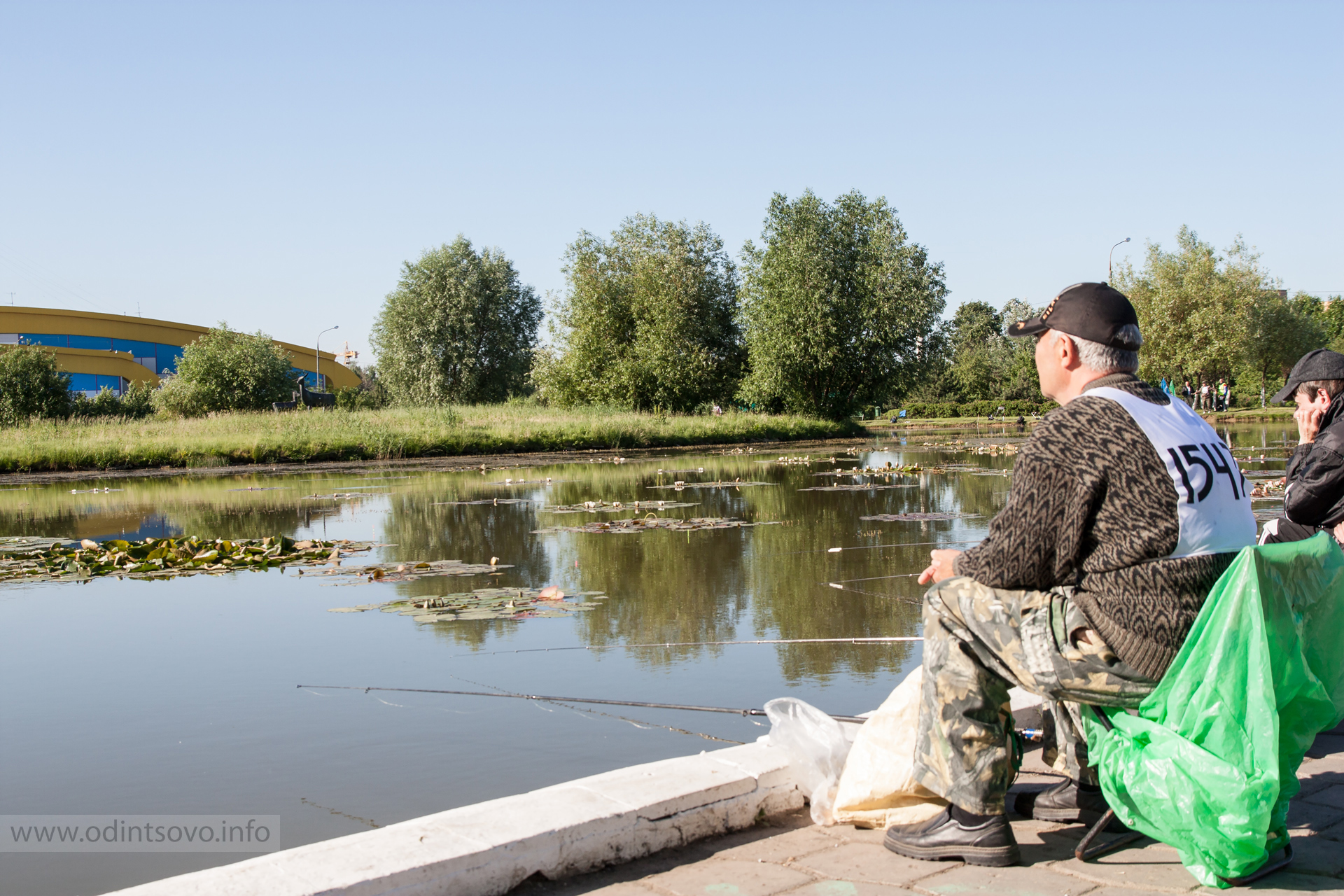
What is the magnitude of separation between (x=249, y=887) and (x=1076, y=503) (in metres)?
2.15

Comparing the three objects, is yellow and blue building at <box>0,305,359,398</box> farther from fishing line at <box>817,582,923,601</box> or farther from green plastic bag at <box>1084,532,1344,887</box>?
green plastic bag at <box>1084,532,1344,887</box>

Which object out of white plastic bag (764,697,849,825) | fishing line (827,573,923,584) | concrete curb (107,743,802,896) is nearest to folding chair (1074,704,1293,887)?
white plastic bag (764,697,849,825)

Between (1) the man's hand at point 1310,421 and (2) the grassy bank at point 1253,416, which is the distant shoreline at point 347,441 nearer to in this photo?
(1) the man's hand at point 1310,421

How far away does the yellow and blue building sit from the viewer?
55.3 metres

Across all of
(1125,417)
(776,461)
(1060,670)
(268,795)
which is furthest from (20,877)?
(776,461)

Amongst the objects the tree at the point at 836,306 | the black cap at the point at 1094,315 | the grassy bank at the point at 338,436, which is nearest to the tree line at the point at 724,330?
the tree at the point at 836,306

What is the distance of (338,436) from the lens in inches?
1220

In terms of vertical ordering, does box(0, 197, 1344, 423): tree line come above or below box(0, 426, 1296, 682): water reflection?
above

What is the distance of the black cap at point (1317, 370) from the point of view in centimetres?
457

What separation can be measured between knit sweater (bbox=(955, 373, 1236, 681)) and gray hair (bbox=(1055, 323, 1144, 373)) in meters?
0.23

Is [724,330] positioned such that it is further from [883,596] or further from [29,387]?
[883,596]

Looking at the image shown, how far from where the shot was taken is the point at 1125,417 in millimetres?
2600

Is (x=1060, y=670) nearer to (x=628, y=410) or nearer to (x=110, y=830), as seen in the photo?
(x=110, y=830)

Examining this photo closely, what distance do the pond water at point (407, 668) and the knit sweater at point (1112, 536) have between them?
6.70 feet
